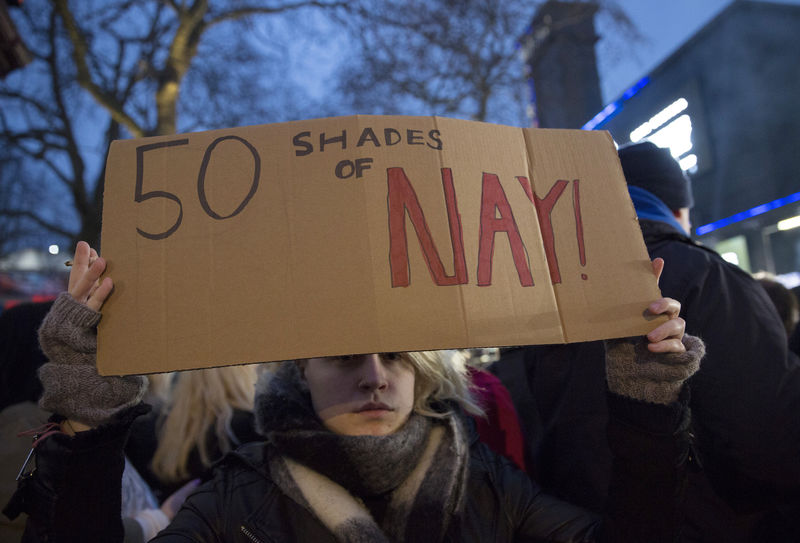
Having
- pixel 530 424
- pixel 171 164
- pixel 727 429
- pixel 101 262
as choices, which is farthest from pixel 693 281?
pixel 101 262

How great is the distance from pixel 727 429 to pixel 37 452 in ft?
5.69

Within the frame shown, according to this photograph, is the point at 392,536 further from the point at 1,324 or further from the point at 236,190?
the point at 1,324

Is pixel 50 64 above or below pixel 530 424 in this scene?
above

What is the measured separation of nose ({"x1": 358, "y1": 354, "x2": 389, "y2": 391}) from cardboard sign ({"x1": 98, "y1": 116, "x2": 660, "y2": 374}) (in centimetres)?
45

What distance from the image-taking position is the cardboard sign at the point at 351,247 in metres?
1.06

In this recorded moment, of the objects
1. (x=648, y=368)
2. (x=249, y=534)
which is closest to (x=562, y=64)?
(x=648, y=368)

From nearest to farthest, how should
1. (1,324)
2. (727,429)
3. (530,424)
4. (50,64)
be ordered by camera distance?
1. (727,429)
2. (530,424)
3. (1,324)
4. (50,64)

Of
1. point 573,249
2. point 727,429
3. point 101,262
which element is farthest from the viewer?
point 727,429

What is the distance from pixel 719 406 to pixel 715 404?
10 millimetres

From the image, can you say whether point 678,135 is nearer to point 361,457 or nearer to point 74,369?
point 361,457

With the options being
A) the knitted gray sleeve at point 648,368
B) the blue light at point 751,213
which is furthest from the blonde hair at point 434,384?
the blue light at point 751,213

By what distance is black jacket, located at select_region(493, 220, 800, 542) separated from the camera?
137 centimetres

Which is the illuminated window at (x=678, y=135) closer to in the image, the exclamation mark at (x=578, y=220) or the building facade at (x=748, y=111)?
the exclamation mark at (x=578, y=220)

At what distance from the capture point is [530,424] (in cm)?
215
